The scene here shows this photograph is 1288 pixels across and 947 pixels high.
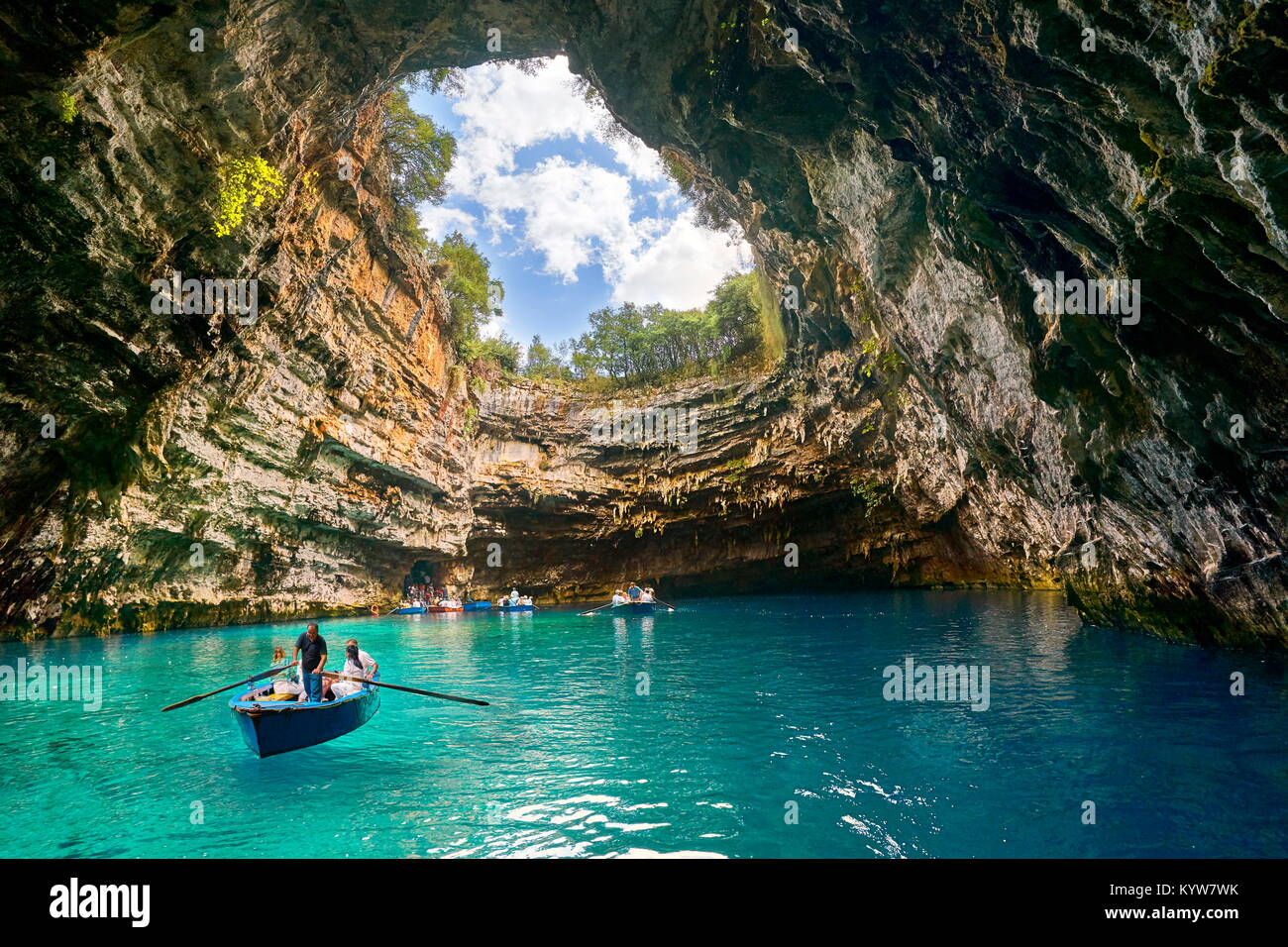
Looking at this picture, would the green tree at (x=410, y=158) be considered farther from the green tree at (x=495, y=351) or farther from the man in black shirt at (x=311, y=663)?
Result: the man in black shirt at (x=311, y=663)

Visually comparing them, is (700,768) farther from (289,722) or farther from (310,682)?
(310,682)

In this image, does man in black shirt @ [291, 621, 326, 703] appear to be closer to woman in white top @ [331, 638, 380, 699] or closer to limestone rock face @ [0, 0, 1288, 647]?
woman in white top @ [331, 638, 380, 699]

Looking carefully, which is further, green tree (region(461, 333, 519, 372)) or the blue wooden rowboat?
green tree (region(461, 333, 519, 372))

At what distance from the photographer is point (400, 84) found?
21297mm

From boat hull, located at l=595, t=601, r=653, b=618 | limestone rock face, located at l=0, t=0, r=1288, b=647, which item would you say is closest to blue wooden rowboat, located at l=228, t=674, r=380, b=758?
limestone rock face, located at l=0, t=0, r=1288, b=647

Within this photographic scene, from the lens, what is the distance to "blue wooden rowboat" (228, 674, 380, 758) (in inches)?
296

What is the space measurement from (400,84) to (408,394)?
1283 centimetres

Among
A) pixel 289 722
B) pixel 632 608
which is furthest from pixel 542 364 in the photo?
pixel 289 722

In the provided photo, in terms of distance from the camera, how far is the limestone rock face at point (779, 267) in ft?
23.5

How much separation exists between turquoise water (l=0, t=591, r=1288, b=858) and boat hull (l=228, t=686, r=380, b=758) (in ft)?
0.85

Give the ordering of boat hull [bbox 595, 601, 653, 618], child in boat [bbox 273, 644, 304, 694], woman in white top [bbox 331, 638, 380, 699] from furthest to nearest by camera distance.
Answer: boat hull [bbox 595, 601, 653, 618] → woman in white top [bbox 331, 638, 380, 699] → child in boat [bbox 273, 644, 304, 694]

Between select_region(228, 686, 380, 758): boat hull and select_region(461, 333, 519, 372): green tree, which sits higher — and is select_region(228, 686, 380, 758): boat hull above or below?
below

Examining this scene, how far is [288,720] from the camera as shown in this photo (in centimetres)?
771
